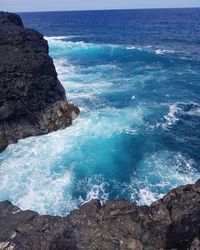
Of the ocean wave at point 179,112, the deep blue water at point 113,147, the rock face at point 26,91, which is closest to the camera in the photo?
the deep blue water at point 113,147

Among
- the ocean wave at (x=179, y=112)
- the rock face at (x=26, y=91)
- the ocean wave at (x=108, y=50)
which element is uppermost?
the rock face at (x=26, y=91)

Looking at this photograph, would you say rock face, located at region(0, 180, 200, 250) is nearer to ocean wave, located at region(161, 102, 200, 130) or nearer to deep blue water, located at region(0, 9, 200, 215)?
deep blue water, located at region(0, 9, 200, 215)

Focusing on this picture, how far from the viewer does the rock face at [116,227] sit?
583 inches

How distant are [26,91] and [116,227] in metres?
20.1

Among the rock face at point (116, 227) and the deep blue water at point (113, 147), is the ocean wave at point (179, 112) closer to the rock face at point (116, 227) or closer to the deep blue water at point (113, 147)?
the deep blue water at point (113, 147)

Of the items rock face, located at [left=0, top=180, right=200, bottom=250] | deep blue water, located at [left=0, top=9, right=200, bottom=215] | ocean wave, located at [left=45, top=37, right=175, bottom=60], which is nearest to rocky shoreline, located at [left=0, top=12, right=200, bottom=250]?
rock face, located at [left=0, top=180, right=200, bottom=250]

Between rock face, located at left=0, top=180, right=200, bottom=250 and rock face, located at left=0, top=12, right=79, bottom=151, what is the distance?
51.4 feet

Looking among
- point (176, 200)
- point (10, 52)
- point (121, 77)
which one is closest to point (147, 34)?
point (121, 77)

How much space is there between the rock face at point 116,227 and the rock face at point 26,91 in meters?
15.7

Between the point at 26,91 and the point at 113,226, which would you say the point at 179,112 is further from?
the point at 113,226

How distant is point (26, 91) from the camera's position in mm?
32469

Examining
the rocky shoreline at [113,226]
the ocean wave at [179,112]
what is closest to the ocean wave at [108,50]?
the ocean wave at [179,112]

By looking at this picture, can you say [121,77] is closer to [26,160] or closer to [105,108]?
[105,108]

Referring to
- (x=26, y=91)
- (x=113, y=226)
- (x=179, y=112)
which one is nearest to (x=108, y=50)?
(x=179, y=112)
